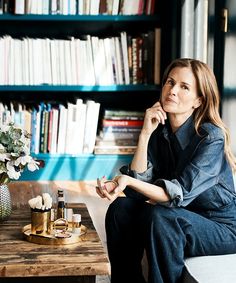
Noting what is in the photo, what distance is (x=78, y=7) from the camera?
418 cm

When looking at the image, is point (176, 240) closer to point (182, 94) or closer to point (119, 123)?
point (182, 94)

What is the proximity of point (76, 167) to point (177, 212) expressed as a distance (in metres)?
1.89

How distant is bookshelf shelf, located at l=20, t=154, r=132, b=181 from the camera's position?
4281mm

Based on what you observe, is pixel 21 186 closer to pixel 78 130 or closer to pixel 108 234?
pixel 78 130

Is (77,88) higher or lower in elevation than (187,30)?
lower

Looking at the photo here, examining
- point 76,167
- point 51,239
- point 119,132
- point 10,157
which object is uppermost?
point 10,157

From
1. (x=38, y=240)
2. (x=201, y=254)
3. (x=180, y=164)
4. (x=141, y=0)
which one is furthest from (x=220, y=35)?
(x=38, y=240)

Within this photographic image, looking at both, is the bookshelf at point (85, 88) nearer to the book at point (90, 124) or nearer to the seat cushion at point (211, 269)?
the book at point (90, 124)

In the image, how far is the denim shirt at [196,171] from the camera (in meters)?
2.49

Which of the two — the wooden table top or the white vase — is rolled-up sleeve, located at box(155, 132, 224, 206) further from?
the white vase

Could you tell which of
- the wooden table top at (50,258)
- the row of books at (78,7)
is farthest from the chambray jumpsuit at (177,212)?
the row of books at (78,7)

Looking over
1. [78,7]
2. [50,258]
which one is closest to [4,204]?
[50,258]

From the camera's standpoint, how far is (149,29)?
A: 4.42m

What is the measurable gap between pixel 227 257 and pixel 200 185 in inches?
10.6
